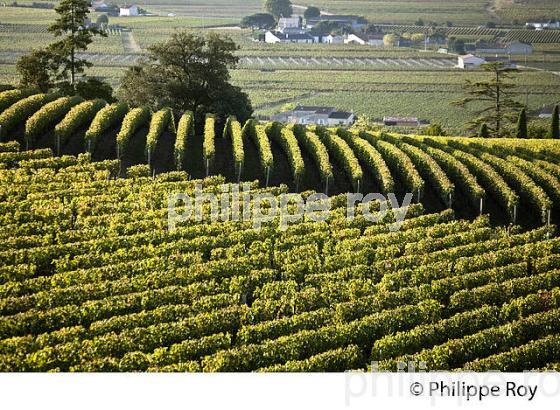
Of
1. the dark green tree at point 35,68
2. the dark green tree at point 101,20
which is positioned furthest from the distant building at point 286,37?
the dark green tree at point 35,68

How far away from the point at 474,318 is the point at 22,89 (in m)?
22.2

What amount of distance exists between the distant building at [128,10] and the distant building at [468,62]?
21.5 metres

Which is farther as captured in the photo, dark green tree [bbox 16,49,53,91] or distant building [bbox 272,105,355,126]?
distant building [bbox 272,105,355,126]

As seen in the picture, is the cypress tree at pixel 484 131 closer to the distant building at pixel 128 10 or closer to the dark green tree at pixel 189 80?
the dark green tree at pixel 189 80

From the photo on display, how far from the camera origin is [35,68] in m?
34.4

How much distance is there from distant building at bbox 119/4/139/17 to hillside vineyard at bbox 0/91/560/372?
19234 mm

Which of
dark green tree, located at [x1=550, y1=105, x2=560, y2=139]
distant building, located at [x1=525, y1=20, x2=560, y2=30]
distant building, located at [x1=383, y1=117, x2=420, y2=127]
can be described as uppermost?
distant building, located at [x1=525, y1=20, x2=560, y2=30]

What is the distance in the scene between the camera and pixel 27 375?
526 inches

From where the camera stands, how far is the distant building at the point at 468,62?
159 ft

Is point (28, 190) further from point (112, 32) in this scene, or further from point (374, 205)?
point (112, 32)

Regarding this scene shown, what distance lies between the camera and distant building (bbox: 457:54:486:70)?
48.4m

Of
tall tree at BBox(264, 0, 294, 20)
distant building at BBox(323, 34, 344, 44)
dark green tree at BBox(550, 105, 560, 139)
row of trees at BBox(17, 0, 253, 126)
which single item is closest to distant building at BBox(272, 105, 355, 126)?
tall tree at BBox(264, 0, 294, 20)

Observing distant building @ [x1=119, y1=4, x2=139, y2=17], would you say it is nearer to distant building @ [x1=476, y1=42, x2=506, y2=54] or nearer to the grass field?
the grass field

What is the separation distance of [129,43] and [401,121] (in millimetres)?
18588
